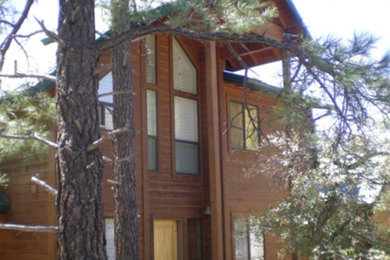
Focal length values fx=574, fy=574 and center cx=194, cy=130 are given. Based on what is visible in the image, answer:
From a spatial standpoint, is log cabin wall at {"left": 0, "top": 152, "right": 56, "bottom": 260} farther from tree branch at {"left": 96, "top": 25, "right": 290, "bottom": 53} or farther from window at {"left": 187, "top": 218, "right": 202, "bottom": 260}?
tree branch at {"left": 96, "top": 25, "right": 290, "bottom": 53}

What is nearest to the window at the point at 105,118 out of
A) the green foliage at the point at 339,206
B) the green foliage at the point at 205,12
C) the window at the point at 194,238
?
the window at the point at 194,238

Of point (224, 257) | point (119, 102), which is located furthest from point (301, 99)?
point (224, 257)

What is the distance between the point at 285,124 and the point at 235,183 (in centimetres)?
738

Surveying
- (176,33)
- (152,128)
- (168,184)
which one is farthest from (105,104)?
(176,33)

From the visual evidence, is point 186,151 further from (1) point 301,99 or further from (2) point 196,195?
(1) point 301,99

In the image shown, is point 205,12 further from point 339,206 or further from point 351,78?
point 339,206

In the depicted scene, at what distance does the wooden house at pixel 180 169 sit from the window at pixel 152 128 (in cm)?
2

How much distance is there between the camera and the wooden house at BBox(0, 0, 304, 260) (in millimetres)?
11273

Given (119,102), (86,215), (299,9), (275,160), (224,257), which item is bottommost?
(224,257)

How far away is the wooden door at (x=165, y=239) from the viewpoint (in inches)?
482

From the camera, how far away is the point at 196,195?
13.3 meters

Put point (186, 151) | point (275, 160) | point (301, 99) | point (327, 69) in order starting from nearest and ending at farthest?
1. point (327, 69)
2. point (301, 99)
3. point (275, 160)
4. point (186, 151)

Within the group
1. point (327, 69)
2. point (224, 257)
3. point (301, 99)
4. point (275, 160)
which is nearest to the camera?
point (327, 69)

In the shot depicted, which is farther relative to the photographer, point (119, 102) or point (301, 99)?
point (119, 102)
